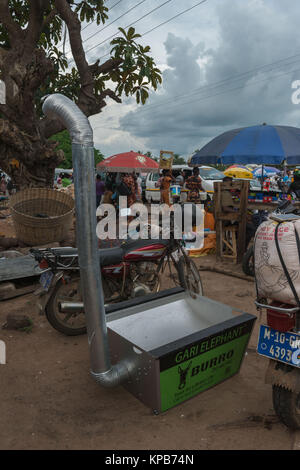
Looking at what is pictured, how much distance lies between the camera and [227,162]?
23.7ft

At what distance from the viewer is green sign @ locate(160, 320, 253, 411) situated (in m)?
2.51

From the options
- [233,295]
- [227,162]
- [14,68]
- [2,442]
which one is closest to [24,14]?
[14,68]

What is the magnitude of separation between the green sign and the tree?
21.7 feet

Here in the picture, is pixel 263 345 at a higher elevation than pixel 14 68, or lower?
lower

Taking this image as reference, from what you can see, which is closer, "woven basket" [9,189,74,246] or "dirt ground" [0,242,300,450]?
"dirt ground" [0,242,300,450]

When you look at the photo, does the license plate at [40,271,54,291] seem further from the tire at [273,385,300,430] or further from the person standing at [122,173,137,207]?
the person standing at [122,173,137,207]

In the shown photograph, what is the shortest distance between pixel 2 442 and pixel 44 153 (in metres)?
6.75

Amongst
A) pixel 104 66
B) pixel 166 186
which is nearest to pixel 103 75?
pixel 104 66

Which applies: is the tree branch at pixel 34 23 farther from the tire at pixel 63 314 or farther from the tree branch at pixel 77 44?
the tire at pixel 63 314

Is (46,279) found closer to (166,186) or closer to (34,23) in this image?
(34,23)

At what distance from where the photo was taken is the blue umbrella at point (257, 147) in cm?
659

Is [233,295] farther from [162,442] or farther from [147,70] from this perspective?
[147,70]

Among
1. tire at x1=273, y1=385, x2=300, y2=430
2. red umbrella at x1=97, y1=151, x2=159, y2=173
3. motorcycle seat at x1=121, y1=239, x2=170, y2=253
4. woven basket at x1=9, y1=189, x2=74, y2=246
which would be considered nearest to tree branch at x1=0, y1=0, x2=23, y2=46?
woven basket at x1=9, y1=189, x2=74, y2=246

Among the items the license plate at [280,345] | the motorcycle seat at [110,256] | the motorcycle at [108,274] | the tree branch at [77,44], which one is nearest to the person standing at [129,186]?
the tree branch at [77,44]
